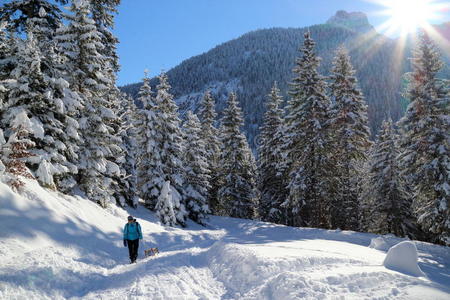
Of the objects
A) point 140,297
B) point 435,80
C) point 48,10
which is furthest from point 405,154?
point 48,10

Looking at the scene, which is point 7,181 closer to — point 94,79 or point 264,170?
point 94,79

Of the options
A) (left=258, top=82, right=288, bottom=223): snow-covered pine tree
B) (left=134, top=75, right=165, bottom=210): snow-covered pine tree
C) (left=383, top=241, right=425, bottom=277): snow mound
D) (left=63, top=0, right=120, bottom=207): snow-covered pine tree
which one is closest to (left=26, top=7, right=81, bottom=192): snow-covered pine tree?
(left=63, top=0, right=120, bottom=207): snow-covered pine tree

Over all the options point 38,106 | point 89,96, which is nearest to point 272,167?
point 89,96

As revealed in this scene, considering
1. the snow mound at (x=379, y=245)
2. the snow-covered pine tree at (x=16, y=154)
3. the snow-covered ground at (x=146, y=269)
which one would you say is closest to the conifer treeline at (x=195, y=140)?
the snow-covered pine tree at (x=16, y=154)

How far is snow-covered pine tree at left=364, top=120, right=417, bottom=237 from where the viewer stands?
29219 mm

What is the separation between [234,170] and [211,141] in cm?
650

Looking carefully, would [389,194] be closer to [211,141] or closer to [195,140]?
[195,140]

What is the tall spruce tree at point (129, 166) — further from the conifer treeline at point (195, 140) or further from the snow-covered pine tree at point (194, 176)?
the snow-covered pine tree at point (194, 176)

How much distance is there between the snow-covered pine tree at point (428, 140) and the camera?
65.2 feet

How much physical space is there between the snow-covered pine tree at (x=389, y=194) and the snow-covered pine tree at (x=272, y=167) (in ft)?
29.3

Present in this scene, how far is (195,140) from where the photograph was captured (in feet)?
108

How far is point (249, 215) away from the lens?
37.6 meters

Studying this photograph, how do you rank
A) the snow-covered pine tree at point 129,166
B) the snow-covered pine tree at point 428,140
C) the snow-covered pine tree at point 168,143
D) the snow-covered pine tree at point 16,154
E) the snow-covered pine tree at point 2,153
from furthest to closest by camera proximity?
the snow-covered pine tree at point 168,143 → the snow-covered pine tree at point 129,166 → the snow-covered pine tree at point 428,140 → the snow-covered pine tree at point 16,154 → the snow-covered pine tree at point 2,153

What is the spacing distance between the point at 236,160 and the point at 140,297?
28737 mm
